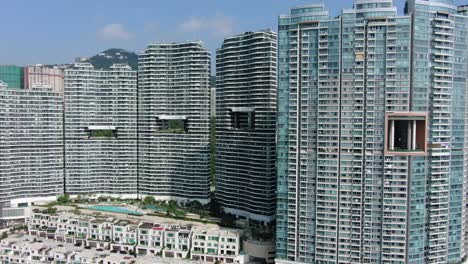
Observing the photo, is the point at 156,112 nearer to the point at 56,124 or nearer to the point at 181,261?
the point at 56,124

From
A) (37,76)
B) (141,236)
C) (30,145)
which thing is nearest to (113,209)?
(141,236)

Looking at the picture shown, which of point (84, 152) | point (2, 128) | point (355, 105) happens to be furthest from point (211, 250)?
point (2, 128)

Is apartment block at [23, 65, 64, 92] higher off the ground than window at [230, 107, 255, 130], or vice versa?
apartment block at [23, 65, 64, 92]

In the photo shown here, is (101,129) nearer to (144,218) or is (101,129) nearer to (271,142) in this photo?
(144,218)

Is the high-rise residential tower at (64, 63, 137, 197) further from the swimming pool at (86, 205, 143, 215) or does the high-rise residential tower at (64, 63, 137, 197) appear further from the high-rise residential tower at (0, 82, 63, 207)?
the swimming pool at (86, 205, 143, 215)

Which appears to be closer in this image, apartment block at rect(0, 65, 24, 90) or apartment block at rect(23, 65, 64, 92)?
apartment block at rect(0, 65, 24, 90)

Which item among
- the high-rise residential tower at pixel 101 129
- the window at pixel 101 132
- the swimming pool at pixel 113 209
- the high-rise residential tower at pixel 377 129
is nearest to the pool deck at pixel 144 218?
the swimming pool at pixel 113 209

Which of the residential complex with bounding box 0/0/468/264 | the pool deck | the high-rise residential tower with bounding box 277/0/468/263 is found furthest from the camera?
the pool deck

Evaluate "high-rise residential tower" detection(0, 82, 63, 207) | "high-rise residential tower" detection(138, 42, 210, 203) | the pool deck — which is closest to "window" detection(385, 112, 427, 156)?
the pool deck
